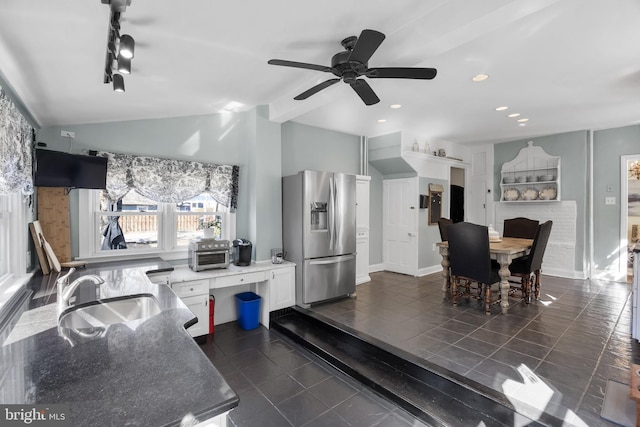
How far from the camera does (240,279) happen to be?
353 centimetres

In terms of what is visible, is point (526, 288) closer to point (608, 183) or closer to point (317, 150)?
point (608, 183)

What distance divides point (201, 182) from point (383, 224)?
11.7ft

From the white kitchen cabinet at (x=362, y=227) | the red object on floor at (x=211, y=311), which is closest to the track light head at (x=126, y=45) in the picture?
the red object on floor at (x=211, y=311)

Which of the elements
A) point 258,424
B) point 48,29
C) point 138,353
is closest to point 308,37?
point 48,29

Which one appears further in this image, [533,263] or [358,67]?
[533,263]

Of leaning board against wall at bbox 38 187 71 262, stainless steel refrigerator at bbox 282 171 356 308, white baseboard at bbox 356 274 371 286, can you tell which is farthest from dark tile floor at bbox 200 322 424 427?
white baseboard at bbox 356 274 371 286

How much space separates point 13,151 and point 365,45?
93.7 inches

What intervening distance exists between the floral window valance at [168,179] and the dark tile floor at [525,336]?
205cm

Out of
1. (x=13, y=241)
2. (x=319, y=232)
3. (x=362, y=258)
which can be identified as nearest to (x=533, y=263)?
(x=362, y=258)

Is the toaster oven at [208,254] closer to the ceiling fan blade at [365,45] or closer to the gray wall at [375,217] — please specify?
the ceiling fan blade at [365,45]

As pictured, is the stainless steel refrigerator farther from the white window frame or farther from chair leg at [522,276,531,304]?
the white window frame

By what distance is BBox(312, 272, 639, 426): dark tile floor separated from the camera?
85.9 inches

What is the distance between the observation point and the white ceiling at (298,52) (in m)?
1.77

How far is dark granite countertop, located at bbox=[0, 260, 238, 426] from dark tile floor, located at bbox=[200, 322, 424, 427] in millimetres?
1155
